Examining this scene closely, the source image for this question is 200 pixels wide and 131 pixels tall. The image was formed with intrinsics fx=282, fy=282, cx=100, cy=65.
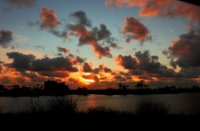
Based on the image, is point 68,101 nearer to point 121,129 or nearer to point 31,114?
point 31,114

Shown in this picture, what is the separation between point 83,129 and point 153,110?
9.89 metres

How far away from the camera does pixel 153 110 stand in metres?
19.5

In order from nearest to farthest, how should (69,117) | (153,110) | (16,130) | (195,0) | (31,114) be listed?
1. (195,0)
2. (16,130)
3. (69,117)
4. (31,114)
5. (153,110)

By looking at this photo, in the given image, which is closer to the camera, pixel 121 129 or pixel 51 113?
pixel 121 129

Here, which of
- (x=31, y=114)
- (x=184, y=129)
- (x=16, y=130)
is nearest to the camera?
Answer: (x=184, y=129)

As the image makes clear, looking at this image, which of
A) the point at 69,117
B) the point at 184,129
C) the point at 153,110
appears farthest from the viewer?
the point at 153,110

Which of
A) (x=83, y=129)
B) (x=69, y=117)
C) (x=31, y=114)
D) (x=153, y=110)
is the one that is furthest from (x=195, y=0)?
(x=153, y=110)

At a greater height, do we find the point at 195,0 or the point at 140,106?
the point at 195,0

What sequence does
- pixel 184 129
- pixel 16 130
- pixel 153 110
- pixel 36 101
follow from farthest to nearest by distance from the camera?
pixel 153 110
pixel 36 101
pixel 16 130
pixel 184 129

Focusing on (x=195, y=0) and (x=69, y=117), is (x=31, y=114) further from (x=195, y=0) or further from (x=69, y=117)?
(x=195, y=0)

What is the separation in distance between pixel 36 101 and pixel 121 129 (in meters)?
8.84

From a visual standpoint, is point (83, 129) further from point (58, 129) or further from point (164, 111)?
point (164, 111)

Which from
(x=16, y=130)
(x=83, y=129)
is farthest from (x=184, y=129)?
(x=16, y=130)

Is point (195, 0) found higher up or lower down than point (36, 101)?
higher up
